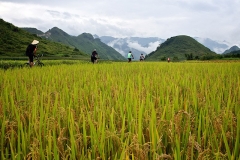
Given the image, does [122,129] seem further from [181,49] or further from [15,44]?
[181,49]

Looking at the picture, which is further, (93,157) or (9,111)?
(9,111)

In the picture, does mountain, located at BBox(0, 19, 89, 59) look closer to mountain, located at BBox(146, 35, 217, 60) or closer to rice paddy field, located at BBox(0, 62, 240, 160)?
rice paddy field, located at BBox(0, 62, 240, 160)

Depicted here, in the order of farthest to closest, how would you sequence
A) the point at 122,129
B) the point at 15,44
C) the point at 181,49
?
the point at 181,49, the point at 15,44, the point at 122,129

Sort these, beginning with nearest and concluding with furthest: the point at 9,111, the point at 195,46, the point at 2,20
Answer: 1. the point at 9,111
2. the point at 2,20
3. the point at 195,46

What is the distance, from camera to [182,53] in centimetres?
10450

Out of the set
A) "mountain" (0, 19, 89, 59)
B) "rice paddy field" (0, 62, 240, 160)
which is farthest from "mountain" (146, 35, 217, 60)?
"rice paddy field" (0, 62, 240, 160)

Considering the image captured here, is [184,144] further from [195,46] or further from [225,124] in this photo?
[195,46]

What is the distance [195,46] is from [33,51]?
4558 inches

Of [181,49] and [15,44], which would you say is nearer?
[15,44]

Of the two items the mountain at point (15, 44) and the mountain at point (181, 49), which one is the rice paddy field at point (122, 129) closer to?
the mountain at point (15, 44)

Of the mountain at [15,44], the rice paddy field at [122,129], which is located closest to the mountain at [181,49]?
the mountain at [15,44]

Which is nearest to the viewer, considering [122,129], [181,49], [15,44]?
[122,129]

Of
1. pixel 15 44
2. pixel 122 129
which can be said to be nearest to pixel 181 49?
pixel 15 44

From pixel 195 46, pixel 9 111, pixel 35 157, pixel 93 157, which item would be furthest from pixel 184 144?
pixel 195 46
